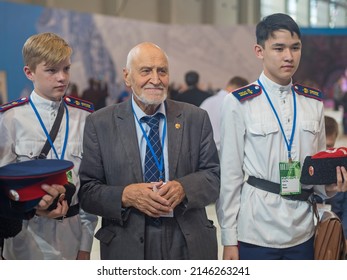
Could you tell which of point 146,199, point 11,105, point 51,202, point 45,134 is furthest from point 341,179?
point 11,105

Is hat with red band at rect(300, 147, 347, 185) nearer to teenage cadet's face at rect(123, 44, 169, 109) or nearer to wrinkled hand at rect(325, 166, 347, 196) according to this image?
wrinkled hand at rect(325, 166, 347, 196)

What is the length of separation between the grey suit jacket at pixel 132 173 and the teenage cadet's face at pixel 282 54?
346 mm

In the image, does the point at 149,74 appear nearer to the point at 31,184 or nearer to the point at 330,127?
the point at 31,184

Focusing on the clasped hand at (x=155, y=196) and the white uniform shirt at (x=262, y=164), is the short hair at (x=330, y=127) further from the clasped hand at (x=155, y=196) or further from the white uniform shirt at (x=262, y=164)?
the clasped hand at (x=155, y=196)

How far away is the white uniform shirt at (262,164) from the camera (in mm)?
2250

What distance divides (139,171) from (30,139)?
0.50 meters

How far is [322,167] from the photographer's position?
2.13 meters

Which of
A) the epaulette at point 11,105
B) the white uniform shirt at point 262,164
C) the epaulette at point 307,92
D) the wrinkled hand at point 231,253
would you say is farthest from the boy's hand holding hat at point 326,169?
the epaulette at point 11,105

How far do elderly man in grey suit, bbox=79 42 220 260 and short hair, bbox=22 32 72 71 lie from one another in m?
0.30

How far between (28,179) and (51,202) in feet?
0.43

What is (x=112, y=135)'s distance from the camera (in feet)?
7.47

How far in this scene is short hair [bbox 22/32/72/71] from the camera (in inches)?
92.7
